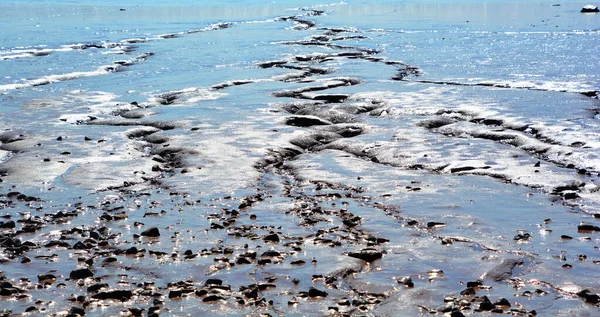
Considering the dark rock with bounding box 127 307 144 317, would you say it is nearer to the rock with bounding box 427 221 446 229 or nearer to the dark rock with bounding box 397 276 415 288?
the dark rock with bounding box 397 276 415 288

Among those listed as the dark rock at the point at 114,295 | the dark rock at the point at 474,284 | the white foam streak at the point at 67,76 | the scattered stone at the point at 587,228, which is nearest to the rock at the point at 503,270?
the dark rock at the point at 474,284

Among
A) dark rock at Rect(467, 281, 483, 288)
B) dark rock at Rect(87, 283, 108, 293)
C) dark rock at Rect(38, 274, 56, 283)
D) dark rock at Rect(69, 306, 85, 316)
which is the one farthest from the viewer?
dark rock at Rect(38, 274, 56, 283)

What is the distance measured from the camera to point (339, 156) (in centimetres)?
1047

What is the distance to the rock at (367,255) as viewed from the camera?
648 cm

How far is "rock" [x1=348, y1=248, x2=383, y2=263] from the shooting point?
648cm

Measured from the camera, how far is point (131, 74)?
66.6 feet

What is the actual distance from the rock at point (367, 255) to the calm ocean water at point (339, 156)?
0.36 feet

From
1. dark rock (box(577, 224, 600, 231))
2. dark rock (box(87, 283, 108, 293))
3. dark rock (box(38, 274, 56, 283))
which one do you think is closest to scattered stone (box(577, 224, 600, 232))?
dark rock (box(577, 224, 600, 231))

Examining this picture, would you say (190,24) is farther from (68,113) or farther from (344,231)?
(344,231)

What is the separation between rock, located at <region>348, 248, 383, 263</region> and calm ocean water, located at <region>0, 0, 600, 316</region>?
11 centimetres

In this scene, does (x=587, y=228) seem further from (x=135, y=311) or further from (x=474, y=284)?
(x=135, y=311)

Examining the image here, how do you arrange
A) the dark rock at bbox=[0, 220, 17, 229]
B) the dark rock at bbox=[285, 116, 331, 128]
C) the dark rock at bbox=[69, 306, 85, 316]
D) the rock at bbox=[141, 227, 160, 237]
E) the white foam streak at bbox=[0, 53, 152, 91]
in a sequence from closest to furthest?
1. the dark rock at bbox=[69, 306, 85, 316]
2. the rock at bbox=[141, 227, 160, 237]
3. the dark rock at bbox=[0, 220, 17, 229]
4. the dark rock at bbox=[285, 116, 331, 128]
5. the white foam streak at bbox=[0, 53, 152, 91]

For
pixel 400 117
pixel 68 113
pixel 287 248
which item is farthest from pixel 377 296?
pixel 68 113

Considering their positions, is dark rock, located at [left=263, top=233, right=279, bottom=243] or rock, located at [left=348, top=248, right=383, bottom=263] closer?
rock, located at [left=348, top=248, right=383, bottom=263]
